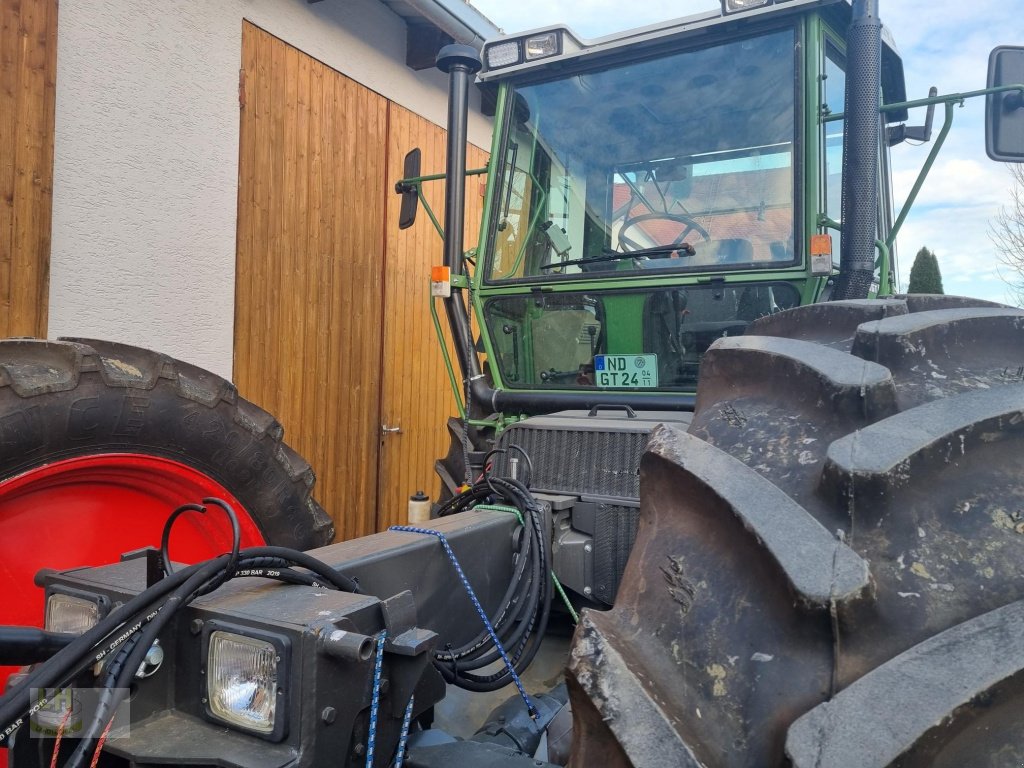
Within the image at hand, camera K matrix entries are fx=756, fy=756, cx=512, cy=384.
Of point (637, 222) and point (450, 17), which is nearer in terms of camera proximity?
point (637, 222)

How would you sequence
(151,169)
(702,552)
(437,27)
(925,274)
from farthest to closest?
(925,274) → (437,27) → (151,169) → (702,552)

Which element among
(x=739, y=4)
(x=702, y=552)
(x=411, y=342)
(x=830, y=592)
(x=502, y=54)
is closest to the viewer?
(x=830, y=592)

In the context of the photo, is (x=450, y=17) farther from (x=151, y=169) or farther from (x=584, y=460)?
(x=584, y=460)

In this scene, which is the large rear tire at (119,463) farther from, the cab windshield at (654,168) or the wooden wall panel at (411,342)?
the wooden wall panel at (411,342)

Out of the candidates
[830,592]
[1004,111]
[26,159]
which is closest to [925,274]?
[1004,111]

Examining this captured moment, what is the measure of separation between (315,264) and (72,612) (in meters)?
3.75

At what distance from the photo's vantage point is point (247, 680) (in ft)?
3.87

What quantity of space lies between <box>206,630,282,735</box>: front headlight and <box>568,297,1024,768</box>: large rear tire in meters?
0.47

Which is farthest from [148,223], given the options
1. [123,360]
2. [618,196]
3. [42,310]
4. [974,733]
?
[974,733]

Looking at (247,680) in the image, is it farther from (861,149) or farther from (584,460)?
(861,149)

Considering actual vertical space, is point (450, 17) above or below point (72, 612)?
above

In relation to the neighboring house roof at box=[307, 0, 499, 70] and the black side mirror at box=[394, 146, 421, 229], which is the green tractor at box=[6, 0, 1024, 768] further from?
the neighboring house roof at box=[307, 0, 499, 70]

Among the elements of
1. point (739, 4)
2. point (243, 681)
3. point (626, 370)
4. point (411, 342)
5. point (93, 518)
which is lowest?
point (243, 681)

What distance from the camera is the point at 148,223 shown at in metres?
3.87
